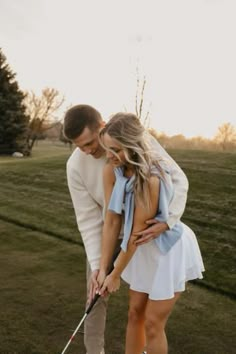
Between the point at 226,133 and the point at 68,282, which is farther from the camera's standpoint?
the point at 226,133

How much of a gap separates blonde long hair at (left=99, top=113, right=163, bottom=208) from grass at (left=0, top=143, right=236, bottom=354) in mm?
1237

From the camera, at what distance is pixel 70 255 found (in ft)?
14.0

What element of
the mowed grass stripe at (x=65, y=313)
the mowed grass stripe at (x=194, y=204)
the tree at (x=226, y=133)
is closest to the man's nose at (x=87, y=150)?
the mowed grass stripe at (x=65, y=313)

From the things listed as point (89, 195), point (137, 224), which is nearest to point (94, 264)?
point (89, 195)

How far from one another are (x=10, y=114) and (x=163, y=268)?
2258 centimetres

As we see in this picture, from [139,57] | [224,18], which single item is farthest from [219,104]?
[224,18]

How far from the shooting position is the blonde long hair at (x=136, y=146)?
1641 millimetres

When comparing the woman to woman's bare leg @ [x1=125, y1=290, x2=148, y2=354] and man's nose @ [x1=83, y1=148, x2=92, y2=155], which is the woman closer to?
woman's bare leg @ [x1=125, y1=290, x2=148, y2=354]

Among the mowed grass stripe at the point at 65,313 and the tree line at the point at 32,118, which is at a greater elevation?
the tree line at the point at 32,118

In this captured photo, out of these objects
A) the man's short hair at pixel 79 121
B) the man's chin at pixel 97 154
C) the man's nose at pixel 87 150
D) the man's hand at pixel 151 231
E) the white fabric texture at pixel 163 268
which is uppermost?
the man's short hair at pixel 79 121

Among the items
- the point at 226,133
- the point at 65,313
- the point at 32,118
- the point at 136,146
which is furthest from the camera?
the point at 226,133

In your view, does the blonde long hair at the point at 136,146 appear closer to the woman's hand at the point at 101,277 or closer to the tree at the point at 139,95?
the woman's hand at the point at 101,277

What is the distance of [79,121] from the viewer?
1.83m

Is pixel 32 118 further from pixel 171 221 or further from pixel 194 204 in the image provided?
pixel 171 221
